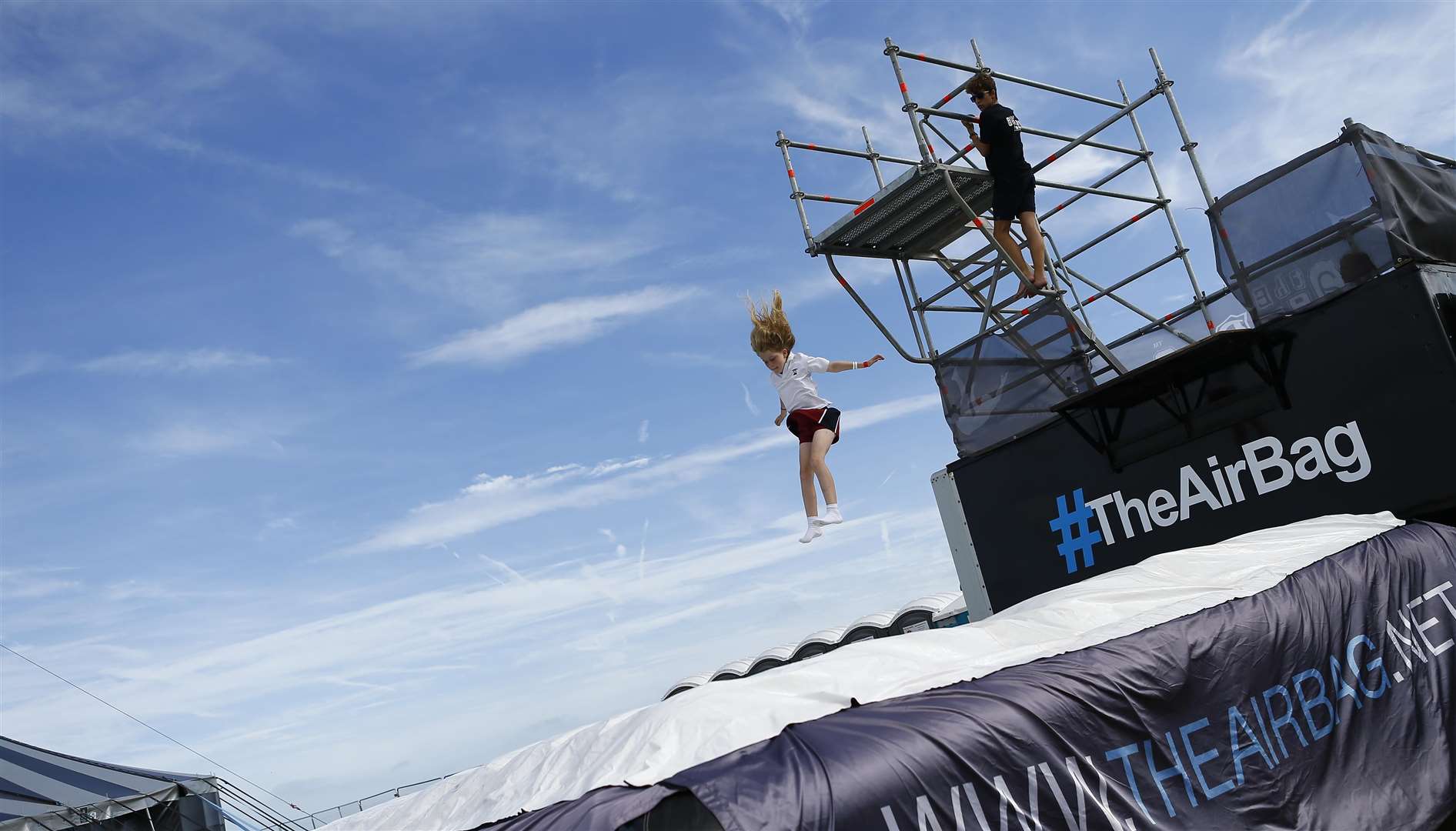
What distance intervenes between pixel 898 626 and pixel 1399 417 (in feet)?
58.2

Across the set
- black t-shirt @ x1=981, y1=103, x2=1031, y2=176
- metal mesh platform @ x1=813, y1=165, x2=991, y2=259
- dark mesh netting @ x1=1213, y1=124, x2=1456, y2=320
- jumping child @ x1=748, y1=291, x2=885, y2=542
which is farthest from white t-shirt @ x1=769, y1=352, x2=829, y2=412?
dark mesh netting @ x1=1213, y1=124, x2=1456, y2=320

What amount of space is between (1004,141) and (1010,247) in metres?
0.82

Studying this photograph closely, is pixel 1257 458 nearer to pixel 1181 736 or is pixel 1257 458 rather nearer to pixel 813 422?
pixel 813 422

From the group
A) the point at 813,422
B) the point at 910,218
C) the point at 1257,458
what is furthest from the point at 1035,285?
the point at 813,422

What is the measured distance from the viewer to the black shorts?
789 centimetres

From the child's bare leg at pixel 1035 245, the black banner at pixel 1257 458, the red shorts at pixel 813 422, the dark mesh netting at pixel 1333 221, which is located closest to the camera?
the black banner at pixel 1257 458

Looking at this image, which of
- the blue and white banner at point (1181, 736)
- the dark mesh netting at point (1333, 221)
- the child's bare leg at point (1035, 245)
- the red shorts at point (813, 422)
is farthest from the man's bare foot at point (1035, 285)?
the blue and white banner at point (1181, 736)

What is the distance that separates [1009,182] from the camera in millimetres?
7949

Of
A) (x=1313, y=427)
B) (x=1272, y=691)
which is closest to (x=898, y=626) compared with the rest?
(x=1313, y=427)

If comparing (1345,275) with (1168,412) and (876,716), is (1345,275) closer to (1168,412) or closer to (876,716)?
(1168,412)

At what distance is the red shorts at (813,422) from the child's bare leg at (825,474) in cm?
4

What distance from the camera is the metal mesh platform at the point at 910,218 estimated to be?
826 centimetres

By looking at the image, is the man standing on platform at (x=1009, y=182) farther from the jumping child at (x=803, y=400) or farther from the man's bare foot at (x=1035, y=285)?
the jumping child at (x=803, y=400)

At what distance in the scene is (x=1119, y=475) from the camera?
7934 millimetres
